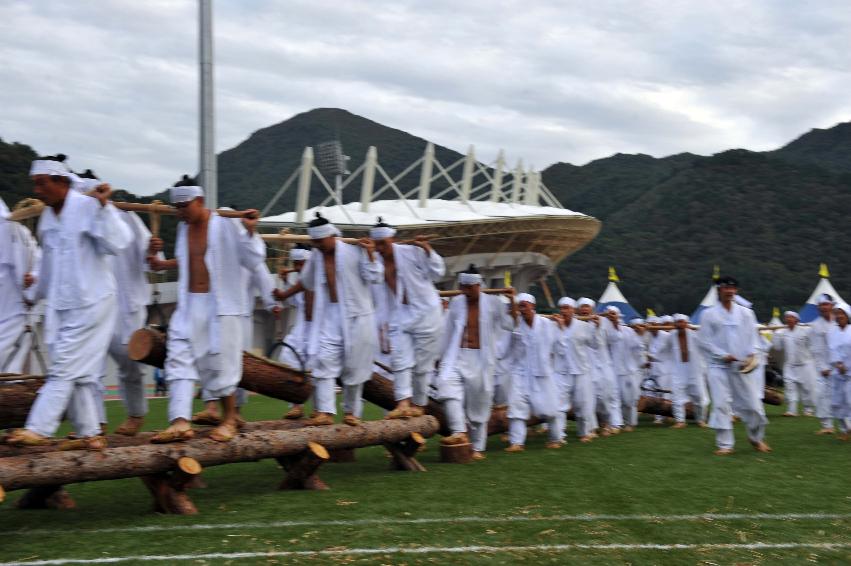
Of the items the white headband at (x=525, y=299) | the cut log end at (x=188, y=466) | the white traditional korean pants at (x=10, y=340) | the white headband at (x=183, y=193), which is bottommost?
the cut log end at (x=188, y=466)

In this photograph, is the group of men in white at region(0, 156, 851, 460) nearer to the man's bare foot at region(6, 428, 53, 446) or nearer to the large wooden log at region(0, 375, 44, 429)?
the man's bare foot at region(6, 428, 53, 446)

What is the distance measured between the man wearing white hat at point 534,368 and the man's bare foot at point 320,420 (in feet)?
11.6

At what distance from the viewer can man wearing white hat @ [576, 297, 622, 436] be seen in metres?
13.2

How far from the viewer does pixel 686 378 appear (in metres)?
14.7

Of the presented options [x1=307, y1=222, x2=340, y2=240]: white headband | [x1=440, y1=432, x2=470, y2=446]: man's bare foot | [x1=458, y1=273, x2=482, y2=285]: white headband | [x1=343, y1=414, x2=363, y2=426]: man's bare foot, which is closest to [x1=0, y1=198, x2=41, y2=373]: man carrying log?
[x1=307, y1=222, x2=340, y2=240]: white headband

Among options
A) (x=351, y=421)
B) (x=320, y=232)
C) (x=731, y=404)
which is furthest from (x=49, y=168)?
(x=731, y=404)

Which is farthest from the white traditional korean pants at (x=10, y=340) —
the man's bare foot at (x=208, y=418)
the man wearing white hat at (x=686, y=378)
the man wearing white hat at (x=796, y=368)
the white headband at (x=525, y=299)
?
the man wearing white hat at (x=796, y=368)

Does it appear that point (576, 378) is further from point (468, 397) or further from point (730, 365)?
point (468, 397)

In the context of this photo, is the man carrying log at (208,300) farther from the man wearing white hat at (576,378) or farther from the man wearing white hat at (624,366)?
the man wearing white hat at (624,366)

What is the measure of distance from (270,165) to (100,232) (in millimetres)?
102319

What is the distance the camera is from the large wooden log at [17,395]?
6.21 meters

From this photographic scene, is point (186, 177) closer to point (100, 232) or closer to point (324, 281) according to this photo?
point (100, 232)

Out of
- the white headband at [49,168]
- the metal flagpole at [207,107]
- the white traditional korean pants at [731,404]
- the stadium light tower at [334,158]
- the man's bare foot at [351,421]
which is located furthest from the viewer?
the stadium light tower at [334,158]

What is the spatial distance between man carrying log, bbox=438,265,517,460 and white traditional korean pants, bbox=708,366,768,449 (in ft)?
7.38
